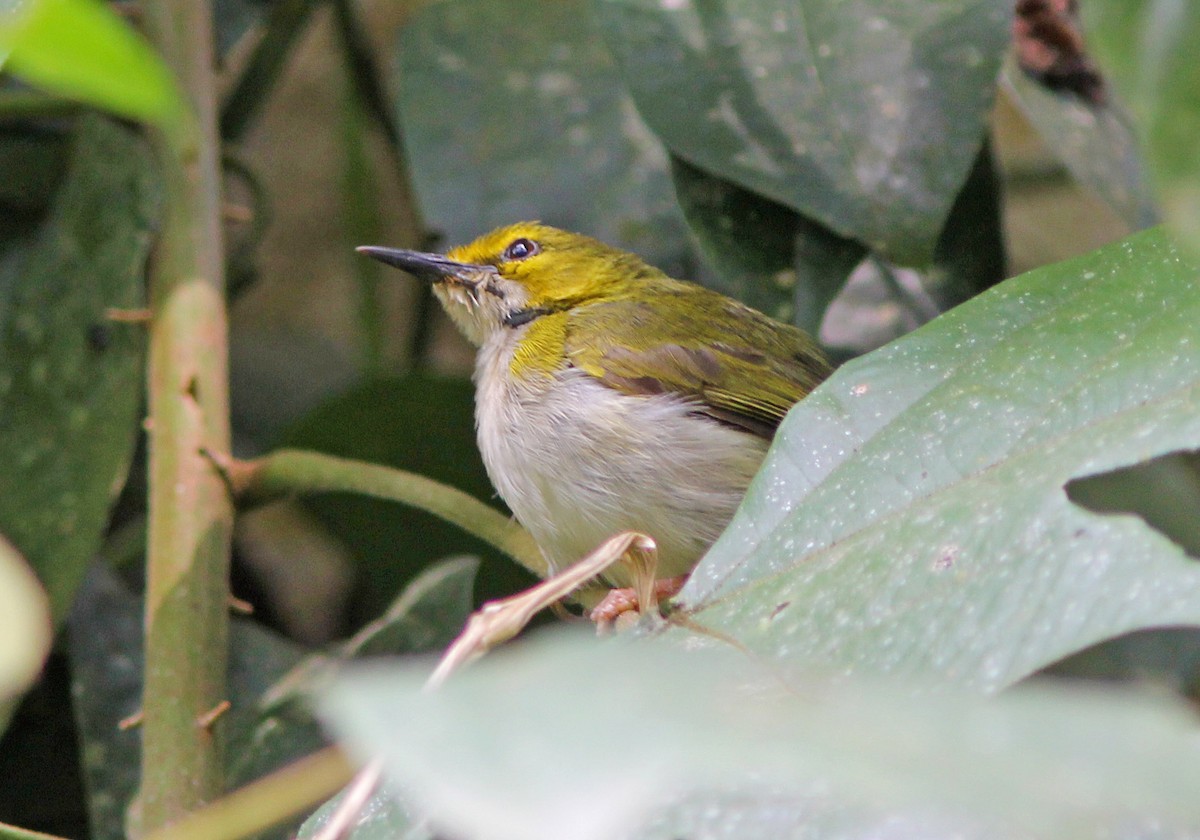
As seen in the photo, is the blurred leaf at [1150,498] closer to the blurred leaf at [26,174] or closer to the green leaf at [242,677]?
the green leaf at [242,677]

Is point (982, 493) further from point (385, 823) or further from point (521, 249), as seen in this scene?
point (521, 249)

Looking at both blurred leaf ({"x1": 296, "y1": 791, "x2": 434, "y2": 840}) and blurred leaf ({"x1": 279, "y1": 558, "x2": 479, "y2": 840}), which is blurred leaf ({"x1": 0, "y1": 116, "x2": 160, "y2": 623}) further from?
blurred leaf ({"x1": 296, "y1": 791, "x2": 434, "y2": 840})

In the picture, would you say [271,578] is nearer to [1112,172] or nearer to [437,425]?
[437,425]

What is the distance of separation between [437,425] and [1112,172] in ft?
4.77

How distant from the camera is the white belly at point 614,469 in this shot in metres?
2.24

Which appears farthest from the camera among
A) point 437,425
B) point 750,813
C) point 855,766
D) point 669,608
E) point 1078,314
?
point 437,425

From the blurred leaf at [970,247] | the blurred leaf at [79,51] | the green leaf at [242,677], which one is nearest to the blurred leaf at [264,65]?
the green leaf at [242,677]

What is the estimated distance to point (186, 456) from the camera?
2.18 metres

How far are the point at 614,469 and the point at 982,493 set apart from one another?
1015mm

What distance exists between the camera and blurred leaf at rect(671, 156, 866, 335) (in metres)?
2.17

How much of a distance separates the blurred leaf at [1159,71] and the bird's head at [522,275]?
2031mm

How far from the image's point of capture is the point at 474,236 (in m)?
2.68

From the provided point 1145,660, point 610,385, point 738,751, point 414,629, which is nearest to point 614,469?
point 610,385

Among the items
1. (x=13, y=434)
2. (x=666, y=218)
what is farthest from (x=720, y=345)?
(x=13, y=434)
